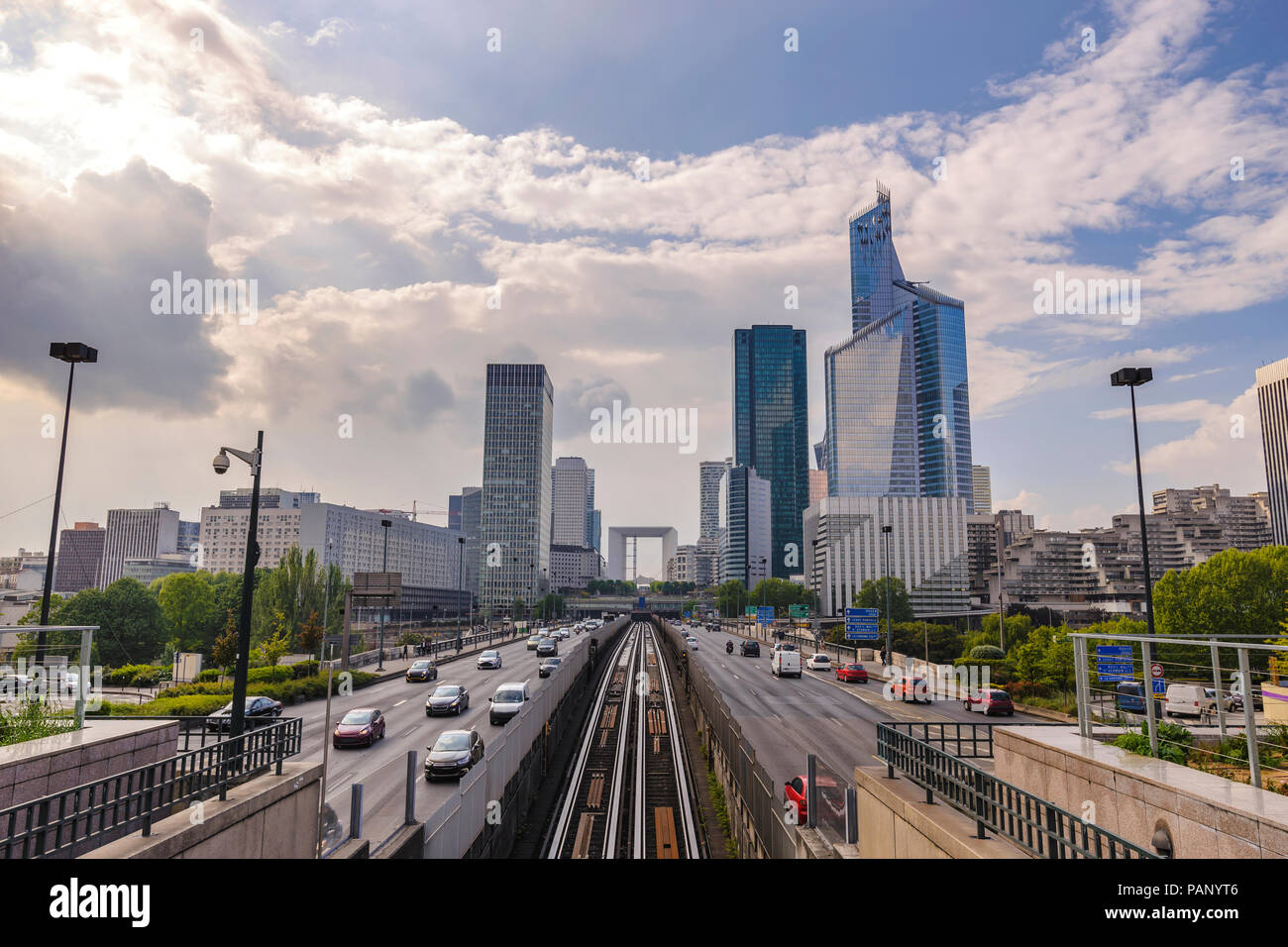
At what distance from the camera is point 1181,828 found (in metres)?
6.75

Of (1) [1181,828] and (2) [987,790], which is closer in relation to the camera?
(1) [1181,828]

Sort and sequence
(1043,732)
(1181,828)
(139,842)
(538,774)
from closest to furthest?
1. (1181,828)
2. (139,842)
3. (1043,732)
4. (538,774)

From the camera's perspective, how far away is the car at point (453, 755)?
845 inches

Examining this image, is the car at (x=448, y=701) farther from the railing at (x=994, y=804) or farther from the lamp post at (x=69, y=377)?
the railing at (x=994, y=804)

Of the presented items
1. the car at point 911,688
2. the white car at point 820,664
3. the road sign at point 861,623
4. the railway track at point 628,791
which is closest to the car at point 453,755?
the railway track at point 628,791

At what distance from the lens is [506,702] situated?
3219 cm

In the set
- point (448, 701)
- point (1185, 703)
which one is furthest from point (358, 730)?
point (1185, 703)

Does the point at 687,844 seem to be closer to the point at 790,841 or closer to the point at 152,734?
the point at 790,841

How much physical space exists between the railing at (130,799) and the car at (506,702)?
2053 centimetres

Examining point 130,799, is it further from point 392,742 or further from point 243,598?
point 392,742

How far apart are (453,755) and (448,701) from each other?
1217cm
